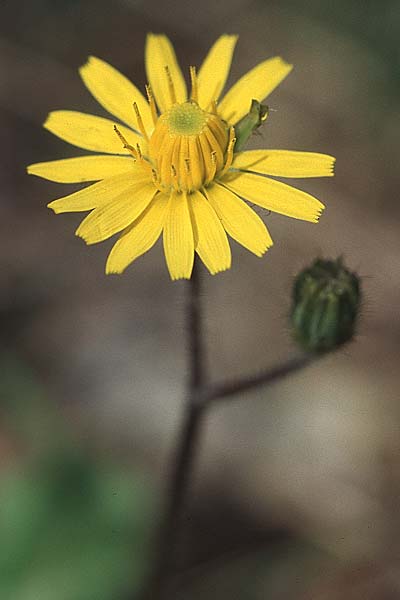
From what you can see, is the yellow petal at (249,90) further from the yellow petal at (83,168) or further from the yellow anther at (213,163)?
the yellow petal at (83,168)

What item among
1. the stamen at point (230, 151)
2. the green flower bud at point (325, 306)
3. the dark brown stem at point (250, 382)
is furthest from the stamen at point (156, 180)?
the dark brown stem at point (250, 382)

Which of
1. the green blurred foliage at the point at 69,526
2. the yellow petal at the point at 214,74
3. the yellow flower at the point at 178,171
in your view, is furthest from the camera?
the green blurred foliage at the point at 69,526

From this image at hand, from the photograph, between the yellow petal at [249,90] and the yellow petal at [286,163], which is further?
the yellow petal at [249,90]

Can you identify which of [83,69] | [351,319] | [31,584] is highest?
[83,69]

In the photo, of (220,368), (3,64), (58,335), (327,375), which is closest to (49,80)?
(3,64)

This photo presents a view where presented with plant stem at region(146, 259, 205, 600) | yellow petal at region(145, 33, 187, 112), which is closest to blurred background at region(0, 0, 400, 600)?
plant stem at region(146, 259, 205, 600)

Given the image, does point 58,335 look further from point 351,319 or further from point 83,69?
point 351,319

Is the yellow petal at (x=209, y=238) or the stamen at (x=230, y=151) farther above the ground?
the stamen at (x=230, y=151)
